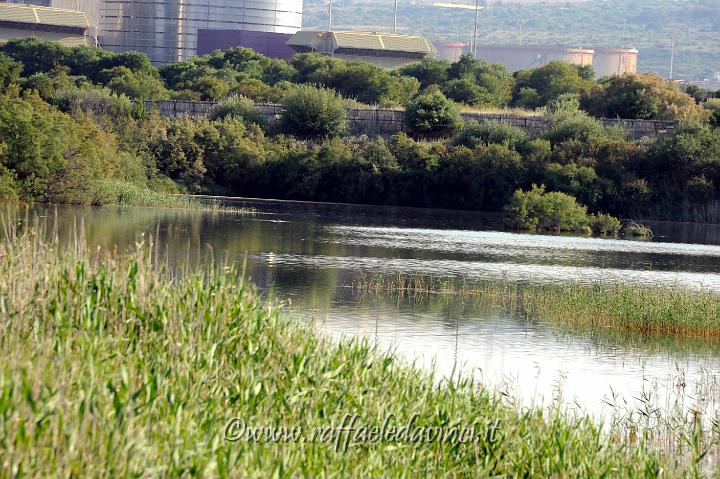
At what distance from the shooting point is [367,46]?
105750 millimetres

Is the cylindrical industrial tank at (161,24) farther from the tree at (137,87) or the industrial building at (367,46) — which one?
the tree at (137,87)

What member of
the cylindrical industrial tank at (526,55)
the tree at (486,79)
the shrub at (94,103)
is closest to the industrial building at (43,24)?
the tree at (486,79)

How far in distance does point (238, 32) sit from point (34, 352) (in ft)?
349

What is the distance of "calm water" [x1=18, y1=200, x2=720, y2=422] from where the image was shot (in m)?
17.1

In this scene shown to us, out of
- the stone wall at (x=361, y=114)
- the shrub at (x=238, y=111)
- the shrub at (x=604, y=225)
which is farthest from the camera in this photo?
the stone wall at (x=361, y=114)

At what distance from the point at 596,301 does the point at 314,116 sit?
4090 centimetres

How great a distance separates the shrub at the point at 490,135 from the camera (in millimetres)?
58812

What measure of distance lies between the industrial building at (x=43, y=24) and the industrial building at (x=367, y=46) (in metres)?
19.0

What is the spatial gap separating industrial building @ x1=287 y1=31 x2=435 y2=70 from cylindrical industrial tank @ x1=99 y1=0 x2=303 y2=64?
1012 centimetres

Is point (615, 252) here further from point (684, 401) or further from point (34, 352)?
point (34, 352)

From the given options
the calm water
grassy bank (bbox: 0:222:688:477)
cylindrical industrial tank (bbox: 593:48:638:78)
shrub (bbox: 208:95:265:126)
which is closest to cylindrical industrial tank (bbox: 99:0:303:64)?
shrub (bbox: 208:95:265:126)

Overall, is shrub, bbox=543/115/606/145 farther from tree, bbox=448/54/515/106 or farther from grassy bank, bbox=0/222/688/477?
grassy bank, bbox=0/222/688/477

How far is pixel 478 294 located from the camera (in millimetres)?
24969

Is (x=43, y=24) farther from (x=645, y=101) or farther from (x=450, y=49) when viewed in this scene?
(x=450, y=49)
